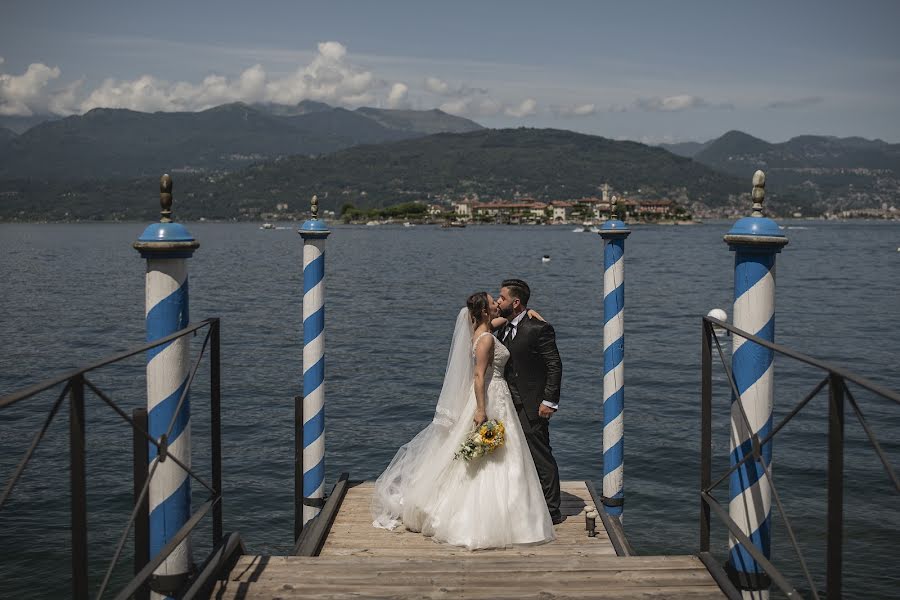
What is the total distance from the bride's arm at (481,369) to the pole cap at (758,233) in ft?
8.03

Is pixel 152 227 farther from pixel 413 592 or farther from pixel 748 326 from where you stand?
pixel 748 326

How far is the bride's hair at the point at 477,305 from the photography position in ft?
22.2

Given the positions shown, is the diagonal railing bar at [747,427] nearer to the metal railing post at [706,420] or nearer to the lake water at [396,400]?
the metal railing post at [706,420]

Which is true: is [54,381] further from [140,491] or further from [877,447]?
[877,447]

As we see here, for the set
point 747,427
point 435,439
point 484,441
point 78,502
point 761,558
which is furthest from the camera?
point 435,439

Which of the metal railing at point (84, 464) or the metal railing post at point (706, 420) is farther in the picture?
the metal railing post at point (706, 420)

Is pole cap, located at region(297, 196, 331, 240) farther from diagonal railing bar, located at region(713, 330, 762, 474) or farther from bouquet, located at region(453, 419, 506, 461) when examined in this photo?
diagonal railing bar, located at region(713, 330, 762, 474)

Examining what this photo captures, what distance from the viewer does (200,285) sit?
52938 millimetres

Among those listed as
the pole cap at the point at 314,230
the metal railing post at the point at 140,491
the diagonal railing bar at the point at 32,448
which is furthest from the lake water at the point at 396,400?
the diagonal railing bar at the point at 32,448

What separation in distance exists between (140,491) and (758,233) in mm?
3442

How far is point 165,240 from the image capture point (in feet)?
16.0

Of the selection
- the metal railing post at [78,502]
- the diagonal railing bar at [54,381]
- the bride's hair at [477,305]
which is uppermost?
the diagonal railing bar at [54,381]

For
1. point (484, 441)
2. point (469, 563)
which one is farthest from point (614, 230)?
point (469, 563)

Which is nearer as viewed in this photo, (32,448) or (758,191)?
(32,448)
